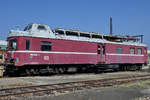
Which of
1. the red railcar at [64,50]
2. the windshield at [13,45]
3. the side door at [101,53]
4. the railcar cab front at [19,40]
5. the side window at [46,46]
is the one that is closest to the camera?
the railcar cab front at [19,40]

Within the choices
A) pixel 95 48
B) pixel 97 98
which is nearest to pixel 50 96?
pixel 97 98

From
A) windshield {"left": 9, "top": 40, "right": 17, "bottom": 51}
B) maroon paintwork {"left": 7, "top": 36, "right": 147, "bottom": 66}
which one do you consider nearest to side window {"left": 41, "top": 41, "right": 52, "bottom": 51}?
maroon paintwork {"left": 7, "top": 36, "right": 147, "bottom": 66}

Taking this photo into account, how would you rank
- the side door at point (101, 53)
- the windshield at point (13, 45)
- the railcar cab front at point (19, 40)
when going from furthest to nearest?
1. the side door at point (101, 53)
2. the windshield at point (13, 45)
3. the railcar cab front at point (19, 40)

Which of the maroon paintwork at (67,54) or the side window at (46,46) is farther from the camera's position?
the side window at (46,46)

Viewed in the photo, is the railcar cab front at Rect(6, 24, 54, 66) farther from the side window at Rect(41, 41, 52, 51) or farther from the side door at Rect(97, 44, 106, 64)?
the side door at Rect(97, 44, 106, 64)

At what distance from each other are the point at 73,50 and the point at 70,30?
2025mm

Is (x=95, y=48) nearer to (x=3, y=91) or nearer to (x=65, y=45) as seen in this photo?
(x=65, y=45)

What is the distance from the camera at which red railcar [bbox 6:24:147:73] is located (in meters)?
15.1

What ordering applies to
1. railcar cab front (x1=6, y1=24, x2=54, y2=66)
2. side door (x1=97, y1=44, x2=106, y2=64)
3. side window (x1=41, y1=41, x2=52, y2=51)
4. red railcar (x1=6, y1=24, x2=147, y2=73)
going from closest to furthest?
railcar cab front (x1=6, y1=24, x2=54, y2=66)
red railcar (x1=6, y1=24, x2=147, y2=73)
side window (x1=41, y1=41, x2=52, y2=51)
side door (x1=97, y1=44, x2=106, y2=64)

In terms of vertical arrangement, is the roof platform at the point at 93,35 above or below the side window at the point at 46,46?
above

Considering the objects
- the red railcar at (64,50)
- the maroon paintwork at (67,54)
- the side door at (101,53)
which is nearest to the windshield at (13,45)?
the red railcar at (64,50)

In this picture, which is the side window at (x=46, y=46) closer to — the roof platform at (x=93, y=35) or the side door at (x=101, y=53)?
the roof platform at (x=93, y=35)

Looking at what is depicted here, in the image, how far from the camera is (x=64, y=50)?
17406 mm

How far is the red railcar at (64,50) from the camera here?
1512cm
